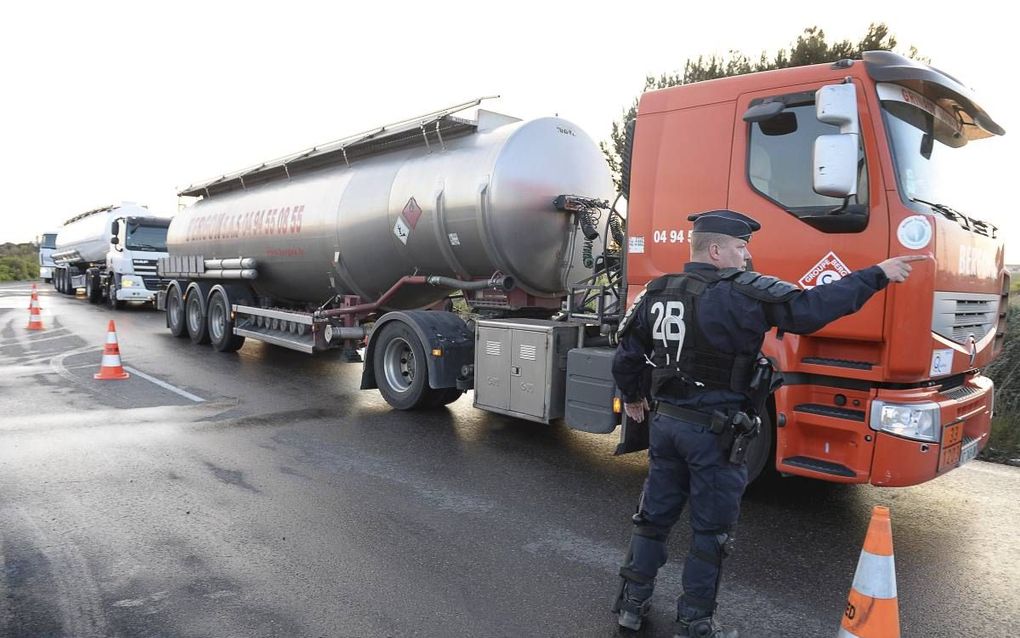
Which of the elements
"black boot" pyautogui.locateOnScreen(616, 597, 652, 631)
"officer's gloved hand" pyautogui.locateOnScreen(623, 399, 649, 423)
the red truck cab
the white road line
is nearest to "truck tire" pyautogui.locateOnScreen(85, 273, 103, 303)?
the white road line

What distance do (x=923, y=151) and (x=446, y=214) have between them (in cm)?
439

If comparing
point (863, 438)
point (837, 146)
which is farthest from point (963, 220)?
point (863, 438)

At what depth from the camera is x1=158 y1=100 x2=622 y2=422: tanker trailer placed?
6512mm

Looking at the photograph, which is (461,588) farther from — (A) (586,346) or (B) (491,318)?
(B) (491,318)

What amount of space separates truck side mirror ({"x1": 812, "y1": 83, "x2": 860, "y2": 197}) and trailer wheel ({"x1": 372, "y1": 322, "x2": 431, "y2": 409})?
4.49 m

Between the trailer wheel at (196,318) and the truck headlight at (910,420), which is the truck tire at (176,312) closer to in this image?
the trailer wheel at (196,318)

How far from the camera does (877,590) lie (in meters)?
2.71

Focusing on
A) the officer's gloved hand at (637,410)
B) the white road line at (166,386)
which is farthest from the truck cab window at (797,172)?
the white road line at (166,386)

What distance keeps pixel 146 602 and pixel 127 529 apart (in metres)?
1.09

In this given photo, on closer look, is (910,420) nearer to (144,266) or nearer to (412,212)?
(412,212)

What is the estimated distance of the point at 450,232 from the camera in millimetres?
7398

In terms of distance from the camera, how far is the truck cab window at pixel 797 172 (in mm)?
4172

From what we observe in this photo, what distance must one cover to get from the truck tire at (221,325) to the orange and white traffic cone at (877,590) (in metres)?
11.0

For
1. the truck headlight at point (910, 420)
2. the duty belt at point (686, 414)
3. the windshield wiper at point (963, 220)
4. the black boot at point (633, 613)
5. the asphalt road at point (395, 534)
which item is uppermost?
the windshield wiper at point (963, 220)
